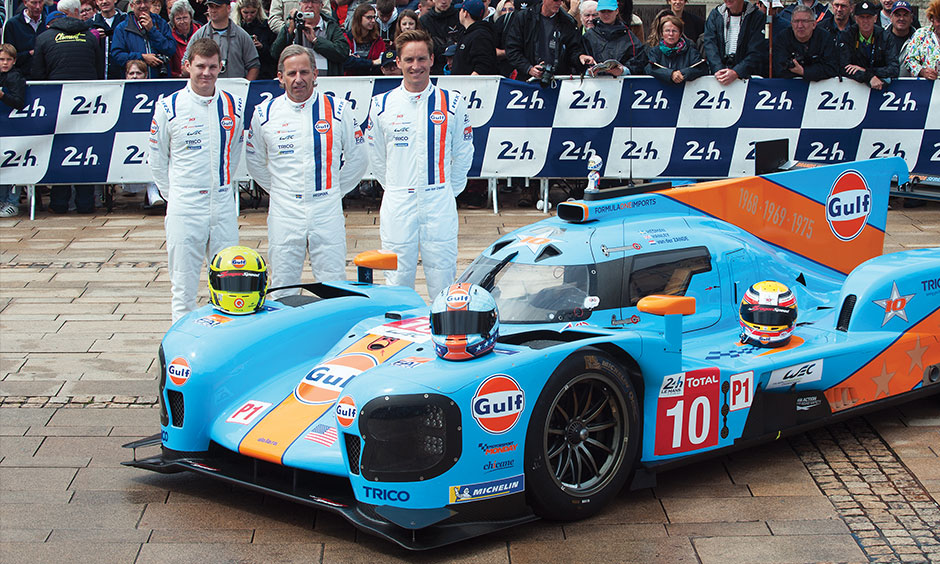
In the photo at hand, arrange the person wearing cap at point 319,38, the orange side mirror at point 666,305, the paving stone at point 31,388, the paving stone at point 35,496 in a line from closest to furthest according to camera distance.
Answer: the orange side mirror at point 666,305
the paving stone at point 35,496
the paving stone at point 31,388
the person wearing cap at point 319,38

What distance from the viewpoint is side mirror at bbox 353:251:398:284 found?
705cm

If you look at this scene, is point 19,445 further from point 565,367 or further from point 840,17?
point 840,17

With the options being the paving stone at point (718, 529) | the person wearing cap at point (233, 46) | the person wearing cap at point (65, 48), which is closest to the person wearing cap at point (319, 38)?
the person wearing cap at point (233, 46)

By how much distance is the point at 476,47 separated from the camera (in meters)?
12.6

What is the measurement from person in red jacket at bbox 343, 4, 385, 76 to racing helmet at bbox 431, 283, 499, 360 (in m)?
8.10

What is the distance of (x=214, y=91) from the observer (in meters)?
7.79

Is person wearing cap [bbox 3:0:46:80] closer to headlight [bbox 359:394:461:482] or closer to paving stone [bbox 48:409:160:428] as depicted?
paving stone [bbox 48:409:160:428]

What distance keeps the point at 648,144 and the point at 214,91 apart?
5977mm

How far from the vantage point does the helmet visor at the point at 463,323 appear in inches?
207

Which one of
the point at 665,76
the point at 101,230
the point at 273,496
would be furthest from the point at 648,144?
the point at 273,496

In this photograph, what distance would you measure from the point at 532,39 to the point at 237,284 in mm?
6930

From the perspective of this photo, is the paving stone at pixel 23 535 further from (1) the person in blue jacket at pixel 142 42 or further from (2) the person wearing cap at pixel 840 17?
(2) the person wearing cap at pixel 840 17

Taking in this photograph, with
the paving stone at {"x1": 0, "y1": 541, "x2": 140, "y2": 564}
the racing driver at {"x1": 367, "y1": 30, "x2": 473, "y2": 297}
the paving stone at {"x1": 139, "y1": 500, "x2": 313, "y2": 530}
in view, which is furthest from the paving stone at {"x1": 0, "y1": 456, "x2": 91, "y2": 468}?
the racing driver at {"x1": 367, "y1": 30, "x2": 473, "y2": 297}

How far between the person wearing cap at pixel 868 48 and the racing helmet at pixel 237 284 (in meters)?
8.27
